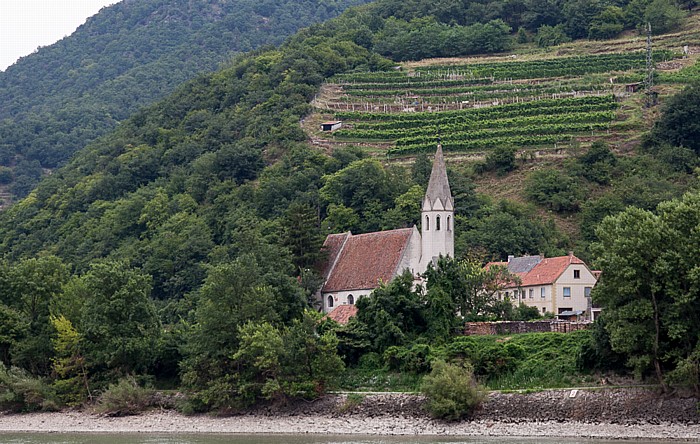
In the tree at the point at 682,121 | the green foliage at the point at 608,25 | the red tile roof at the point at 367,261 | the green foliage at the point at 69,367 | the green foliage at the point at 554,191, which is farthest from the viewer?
the green foliage at the point at 608,25

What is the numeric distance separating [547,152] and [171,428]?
167 ft

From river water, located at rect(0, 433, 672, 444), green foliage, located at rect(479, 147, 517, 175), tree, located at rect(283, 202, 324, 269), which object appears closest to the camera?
river water, located at rect(0, 433, 672, 444)

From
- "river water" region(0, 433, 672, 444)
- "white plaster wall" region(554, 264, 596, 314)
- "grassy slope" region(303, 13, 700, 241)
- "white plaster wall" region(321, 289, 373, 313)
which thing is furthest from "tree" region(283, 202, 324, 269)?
"grassy slope" region(303, 13, 700, 241)

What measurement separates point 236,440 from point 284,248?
21.0 m

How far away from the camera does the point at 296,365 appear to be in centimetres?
5862

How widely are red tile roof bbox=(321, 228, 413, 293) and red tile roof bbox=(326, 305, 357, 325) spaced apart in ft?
8.15

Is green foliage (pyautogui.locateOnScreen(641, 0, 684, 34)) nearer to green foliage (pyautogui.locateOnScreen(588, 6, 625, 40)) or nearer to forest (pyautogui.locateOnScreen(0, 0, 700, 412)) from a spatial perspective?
forest (pyautogui.locateOnScreen(0, 0, 700, 412))

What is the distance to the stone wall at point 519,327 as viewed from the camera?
60781 mm

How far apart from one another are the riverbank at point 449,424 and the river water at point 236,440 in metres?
0.91

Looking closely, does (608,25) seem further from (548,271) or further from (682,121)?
(548,271)

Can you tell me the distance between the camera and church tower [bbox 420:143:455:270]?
72.6m

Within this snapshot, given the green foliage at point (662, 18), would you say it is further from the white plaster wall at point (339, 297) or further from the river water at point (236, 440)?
the river water at point (236, 440)

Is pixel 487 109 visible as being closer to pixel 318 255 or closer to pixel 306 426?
pixel 318 255

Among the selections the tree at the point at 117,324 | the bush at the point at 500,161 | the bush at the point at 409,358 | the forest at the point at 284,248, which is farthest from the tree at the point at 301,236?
the bush at the point at 500,161
